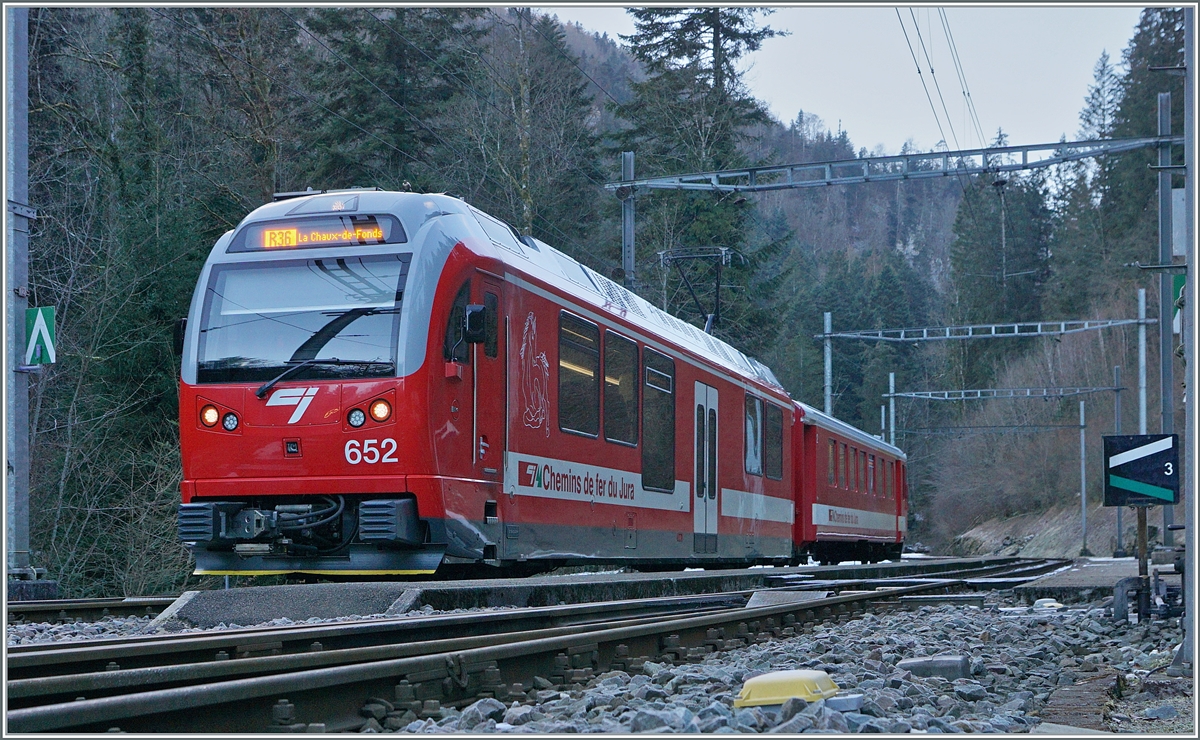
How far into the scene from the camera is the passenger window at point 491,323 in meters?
10.0

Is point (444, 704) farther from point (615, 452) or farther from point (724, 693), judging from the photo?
point (615, 452)

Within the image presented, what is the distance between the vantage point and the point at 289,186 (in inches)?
1126

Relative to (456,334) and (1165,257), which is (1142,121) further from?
(456,334)

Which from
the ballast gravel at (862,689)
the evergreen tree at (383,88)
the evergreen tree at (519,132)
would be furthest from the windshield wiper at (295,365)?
the evergreen tree at (383,88)

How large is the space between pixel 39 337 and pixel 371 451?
3737 millimetres

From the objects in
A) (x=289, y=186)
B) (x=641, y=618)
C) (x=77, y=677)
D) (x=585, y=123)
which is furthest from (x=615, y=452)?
(x=585, y=123)

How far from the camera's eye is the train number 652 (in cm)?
936

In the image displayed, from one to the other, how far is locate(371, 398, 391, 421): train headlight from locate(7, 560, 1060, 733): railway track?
2299 mm

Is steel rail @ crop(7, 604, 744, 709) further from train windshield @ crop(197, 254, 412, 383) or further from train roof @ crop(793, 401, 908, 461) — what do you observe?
train roof @ crop(793, 401, 908, 461)

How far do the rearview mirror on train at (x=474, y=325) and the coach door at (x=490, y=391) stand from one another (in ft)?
0.38

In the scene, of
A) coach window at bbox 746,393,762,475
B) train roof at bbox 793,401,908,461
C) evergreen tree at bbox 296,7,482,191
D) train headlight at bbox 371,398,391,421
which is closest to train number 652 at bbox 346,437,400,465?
train headlight at bbox 371,398,391,421

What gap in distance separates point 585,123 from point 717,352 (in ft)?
85.5

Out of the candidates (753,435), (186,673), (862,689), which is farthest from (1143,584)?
(186,673)

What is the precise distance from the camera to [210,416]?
9875 mm
